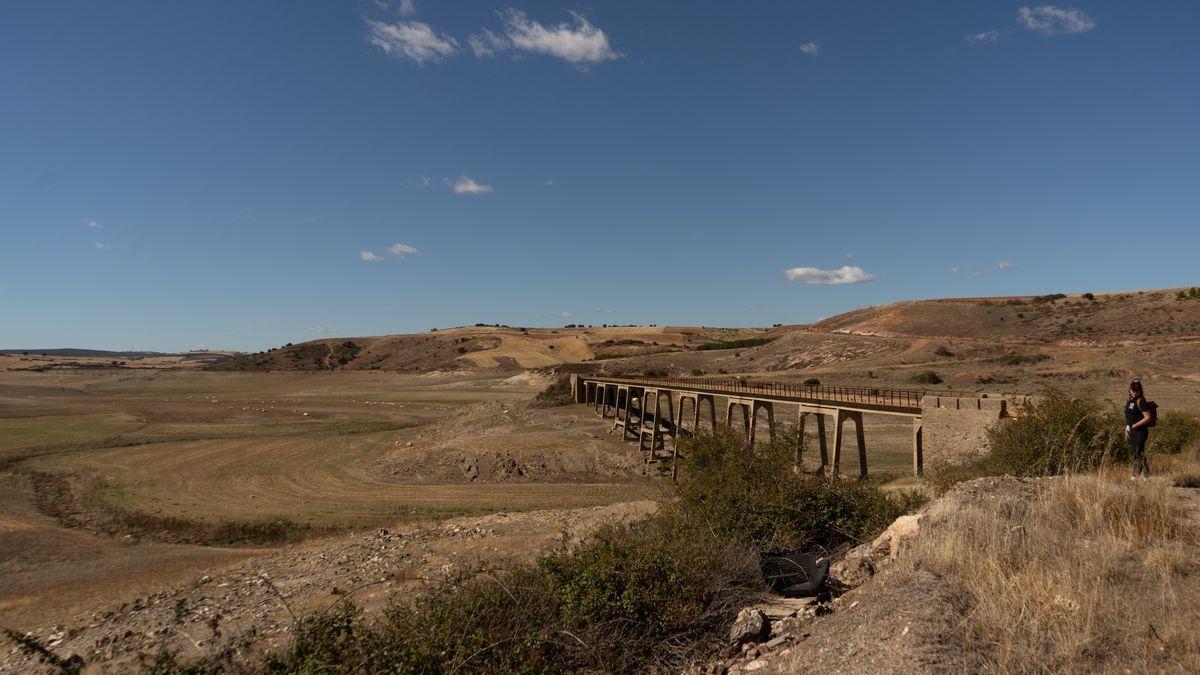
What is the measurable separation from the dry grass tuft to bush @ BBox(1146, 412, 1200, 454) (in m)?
9.53

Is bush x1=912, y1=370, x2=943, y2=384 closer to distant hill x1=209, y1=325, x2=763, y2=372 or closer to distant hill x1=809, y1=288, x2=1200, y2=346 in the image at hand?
distant hill x1=809, y1=288, x2=1200, y2=346

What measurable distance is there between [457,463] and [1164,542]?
110 feet

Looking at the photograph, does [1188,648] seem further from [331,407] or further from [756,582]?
[331,407]

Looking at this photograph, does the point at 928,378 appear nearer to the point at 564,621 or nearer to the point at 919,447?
the point at 919,447

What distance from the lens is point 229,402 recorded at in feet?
265

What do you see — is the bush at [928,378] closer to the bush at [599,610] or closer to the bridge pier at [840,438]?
the bridge pier at [840,438]

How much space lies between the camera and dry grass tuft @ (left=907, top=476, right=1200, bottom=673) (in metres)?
4.92

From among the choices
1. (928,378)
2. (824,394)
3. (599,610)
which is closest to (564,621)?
(599,610)

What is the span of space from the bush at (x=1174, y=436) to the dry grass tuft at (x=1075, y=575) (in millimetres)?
9529

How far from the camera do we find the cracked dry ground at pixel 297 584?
1209 centimetres

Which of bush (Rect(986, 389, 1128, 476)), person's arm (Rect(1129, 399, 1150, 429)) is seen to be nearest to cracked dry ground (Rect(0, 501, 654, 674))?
bush (Rect(986, 389, 1128, 476))

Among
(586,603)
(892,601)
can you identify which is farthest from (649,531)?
(892,601)

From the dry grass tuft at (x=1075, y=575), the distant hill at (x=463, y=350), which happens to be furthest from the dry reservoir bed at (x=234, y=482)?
the distant hill at (x=463, y=350)

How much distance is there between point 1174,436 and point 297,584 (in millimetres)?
26002
